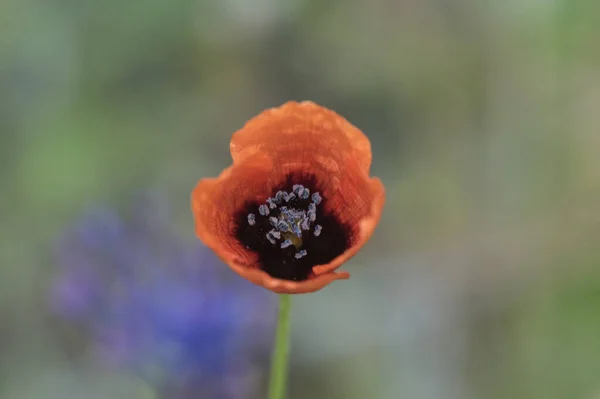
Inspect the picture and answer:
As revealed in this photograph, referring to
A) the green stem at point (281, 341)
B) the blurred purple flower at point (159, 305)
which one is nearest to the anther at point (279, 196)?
the green stem at point (281, 341)

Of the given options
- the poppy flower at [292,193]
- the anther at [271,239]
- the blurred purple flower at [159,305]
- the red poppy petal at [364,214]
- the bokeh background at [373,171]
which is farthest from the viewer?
the bokeh background at [373,171]

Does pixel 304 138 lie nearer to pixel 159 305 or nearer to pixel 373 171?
pixel 159 305

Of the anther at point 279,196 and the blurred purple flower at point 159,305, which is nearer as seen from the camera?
the anther at point 279,196

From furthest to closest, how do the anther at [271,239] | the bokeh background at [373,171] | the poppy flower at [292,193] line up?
the bokeh background at [373,171], the anther at [271,239], the poppy flower at [292,193]

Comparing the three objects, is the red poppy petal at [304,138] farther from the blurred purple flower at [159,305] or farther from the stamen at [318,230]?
the blurred purple flower at [159,305]

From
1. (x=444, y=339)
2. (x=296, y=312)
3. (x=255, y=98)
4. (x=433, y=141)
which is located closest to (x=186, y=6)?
(x=255, y=98)

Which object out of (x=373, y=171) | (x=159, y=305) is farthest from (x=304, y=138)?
(x=373, y=171)

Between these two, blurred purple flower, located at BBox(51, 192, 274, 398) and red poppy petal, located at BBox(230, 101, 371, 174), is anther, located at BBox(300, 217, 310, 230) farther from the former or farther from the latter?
blurred purple flower, located at BBox(51, 192, 274, 398)
